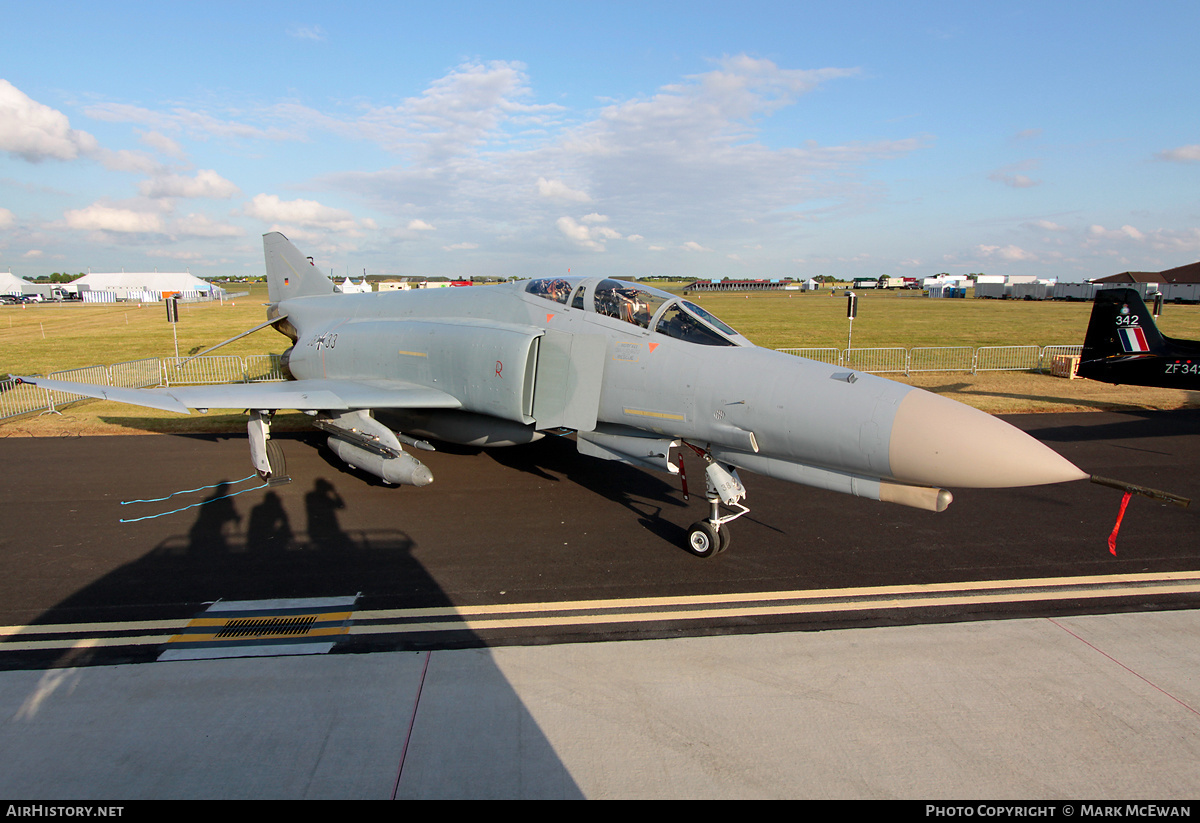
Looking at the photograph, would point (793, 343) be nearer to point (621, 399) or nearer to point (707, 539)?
point (621, 399)

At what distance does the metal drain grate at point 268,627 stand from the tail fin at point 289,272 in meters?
9.78

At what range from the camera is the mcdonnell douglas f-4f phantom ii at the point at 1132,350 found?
12.4 meters

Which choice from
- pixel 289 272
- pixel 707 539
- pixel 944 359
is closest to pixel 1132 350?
pixel 944 359

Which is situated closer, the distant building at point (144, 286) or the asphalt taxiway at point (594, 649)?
the asphalt taxiway at point (594, 649)

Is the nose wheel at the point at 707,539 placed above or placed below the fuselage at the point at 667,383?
below

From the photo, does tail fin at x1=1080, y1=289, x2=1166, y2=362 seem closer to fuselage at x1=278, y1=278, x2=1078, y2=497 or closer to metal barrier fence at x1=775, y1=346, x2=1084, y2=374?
metal barrier fence at x1=775, y1=346, x2=1084, y2=374

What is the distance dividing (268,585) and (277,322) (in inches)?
386

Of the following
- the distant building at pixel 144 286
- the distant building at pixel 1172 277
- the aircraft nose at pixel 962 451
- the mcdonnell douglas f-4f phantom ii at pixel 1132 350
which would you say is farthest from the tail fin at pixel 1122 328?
the distant building at pixel 144 286

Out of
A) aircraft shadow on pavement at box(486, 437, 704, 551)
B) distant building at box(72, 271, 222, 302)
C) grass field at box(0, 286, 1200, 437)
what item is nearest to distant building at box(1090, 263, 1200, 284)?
grass field at box(0, 286, 1200, 437)

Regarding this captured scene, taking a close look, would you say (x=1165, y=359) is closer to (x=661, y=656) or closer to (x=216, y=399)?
(x=661, y=656)

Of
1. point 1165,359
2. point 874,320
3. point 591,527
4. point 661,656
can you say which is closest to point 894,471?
point 661,656

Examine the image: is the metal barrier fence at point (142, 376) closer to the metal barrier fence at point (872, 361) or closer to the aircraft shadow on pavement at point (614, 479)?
the aircraft shadow on pavement at point (614, 479)

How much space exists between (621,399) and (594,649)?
292 centimetres

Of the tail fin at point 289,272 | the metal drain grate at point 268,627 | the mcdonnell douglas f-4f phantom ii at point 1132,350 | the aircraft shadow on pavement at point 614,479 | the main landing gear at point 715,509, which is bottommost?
the metal drain grate at point 268,627
